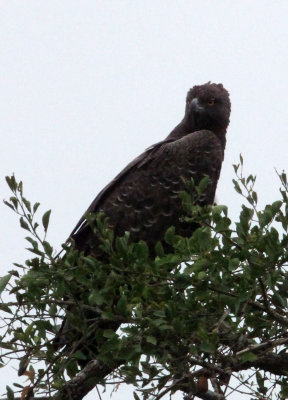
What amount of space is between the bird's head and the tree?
3799 millimetres

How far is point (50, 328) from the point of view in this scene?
5.32m

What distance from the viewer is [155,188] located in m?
7.98

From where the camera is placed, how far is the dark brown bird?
7777 mm

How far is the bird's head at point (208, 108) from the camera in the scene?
906cm

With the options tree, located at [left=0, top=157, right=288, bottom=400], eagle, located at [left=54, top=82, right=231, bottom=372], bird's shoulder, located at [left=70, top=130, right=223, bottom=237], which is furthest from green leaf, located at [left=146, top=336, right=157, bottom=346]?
bird's shoulder, located at [left=70, top=130, right=223, bottom=237]

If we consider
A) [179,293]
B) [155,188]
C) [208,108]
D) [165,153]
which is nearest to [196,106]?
[208,108]

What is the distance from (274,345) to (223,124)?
4319 millimetres

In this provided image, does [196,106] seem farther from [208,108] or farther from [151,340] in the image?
[151,340]

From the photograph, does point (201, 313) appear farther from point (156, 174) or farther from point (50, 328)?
point (156, 174)

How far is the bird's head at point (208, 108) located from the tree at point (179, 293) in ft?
12.5

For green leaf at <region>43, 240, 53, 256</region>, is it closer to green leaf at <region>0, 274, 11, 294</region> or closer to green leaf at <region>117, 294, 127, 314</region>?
green leaf at <region>0, 274, 11, 294</region>

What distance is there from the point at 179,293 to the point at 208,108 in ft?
14.7

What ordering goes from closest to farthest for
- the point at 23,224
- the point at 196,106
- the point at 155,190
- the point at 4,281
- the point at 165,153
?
the point at 23,224
the point at 4,281
the point at 155,190
the point at 165,153
the point at 196,106

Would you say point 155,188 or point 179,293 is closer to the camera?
point 179,293
